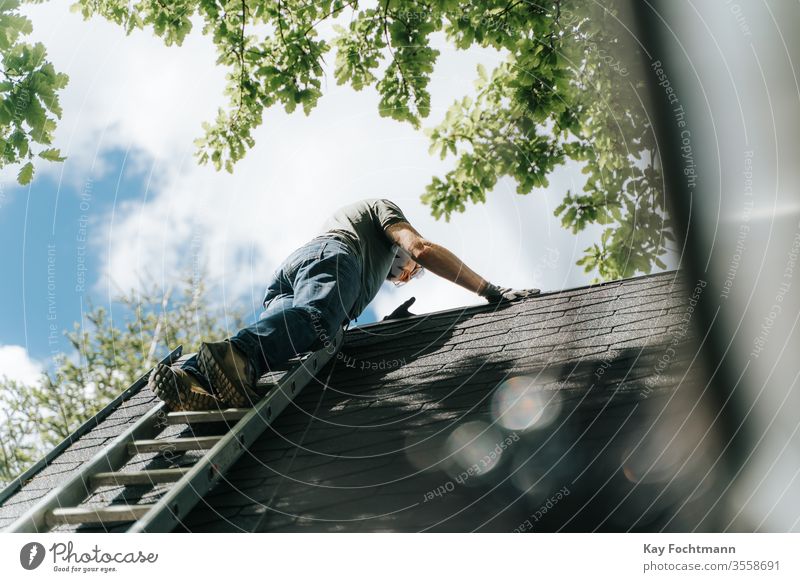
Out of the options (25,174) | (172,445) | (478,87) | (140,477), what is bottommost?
(140,477)

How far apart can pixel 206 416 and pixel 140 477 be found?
1.29 ft

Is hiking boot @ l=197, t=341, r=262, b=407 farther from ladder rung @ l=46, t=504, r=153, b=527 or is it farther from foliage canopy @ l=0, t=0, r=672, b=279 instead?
foliage canopy @ l=0, t=0, r=672, b=279

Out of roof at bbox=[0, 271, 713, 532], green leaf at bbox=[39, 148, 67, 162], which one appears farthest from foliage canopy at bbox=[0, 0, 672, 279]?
roof at bbox=[0, 271, 713, 532]

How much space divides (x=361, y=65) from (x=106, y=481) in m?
3.58

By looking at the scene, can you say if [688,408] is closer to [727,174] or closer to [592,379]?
[592,379]

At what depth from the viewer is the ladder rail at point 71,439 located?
3120 mm

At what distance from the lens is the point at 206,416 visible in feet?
9.01

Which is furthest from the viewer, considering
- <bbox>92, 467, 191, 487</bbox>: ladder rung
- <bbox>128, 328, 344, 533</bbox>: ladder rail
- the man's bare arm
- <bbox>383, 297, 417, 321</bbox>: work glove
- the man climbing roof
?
<bbox>383, 297, 417, 321</bbox>: work glove

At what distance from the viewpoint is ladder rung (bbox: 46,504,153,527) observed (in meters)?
2.18

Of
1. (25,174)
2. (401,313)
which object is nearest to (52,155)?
(25,174)

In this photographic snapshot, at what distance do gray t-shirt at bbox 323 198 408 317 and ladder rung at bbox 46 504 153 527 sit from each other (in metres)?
1.69

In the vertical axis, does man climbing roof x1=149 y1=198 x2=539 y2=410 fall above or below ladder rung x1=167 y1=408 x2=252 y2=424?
above

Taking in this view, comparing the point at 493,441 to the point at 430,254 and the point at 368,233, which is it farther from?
the point at 368,233

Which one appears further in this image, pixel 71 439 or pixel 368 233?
pixel 368 233
